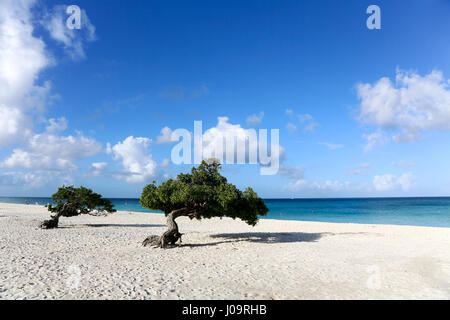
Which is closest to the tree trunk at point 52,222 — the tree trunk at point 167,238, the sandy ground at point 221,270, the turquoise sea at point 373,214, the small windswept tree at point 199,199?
the sandy ground at point 221,270

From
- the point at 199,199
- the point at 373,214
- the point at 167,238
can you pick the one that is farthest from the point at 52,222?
the point at 373,214

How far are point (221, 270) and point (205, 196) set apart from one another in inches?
237

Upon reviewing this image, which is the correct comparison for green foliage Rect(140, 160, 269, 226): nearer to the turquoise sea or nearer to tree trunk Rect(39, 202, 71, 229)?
tree trunk Rect(39, 202, 71, 229)

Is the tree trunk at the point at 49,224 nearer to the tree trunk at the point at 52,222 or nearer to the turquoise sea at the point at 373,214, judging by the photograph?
the tree trunk at the point at 52,222

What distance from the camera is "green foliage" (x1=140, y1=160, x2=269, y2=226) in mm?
17094

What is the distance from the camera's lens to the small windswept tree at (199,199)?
17.1 m

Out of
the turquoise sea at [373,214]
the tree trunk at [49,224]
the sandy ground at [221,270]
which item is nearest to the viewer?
the sandy ground at [221,270]

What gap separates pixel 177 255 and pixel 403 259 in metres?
11.7

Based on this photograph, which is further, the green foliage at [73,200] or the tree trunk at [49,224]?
the green foliage at [73,200]

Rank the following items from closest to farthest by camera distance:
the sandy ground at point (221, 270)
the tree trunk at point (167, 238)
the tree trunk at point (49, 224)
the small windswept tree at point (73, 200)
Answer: the sandy ground at point (221, 270), the tree trunk at point (167, 238), the tree trunk at point (49, 224), the small windswept tree at point (73, 200)

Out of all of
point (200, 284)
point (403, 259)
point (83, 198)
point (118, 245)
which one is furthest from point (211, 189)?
point (83, 198)

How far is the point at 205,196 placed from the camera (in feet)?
57.0
